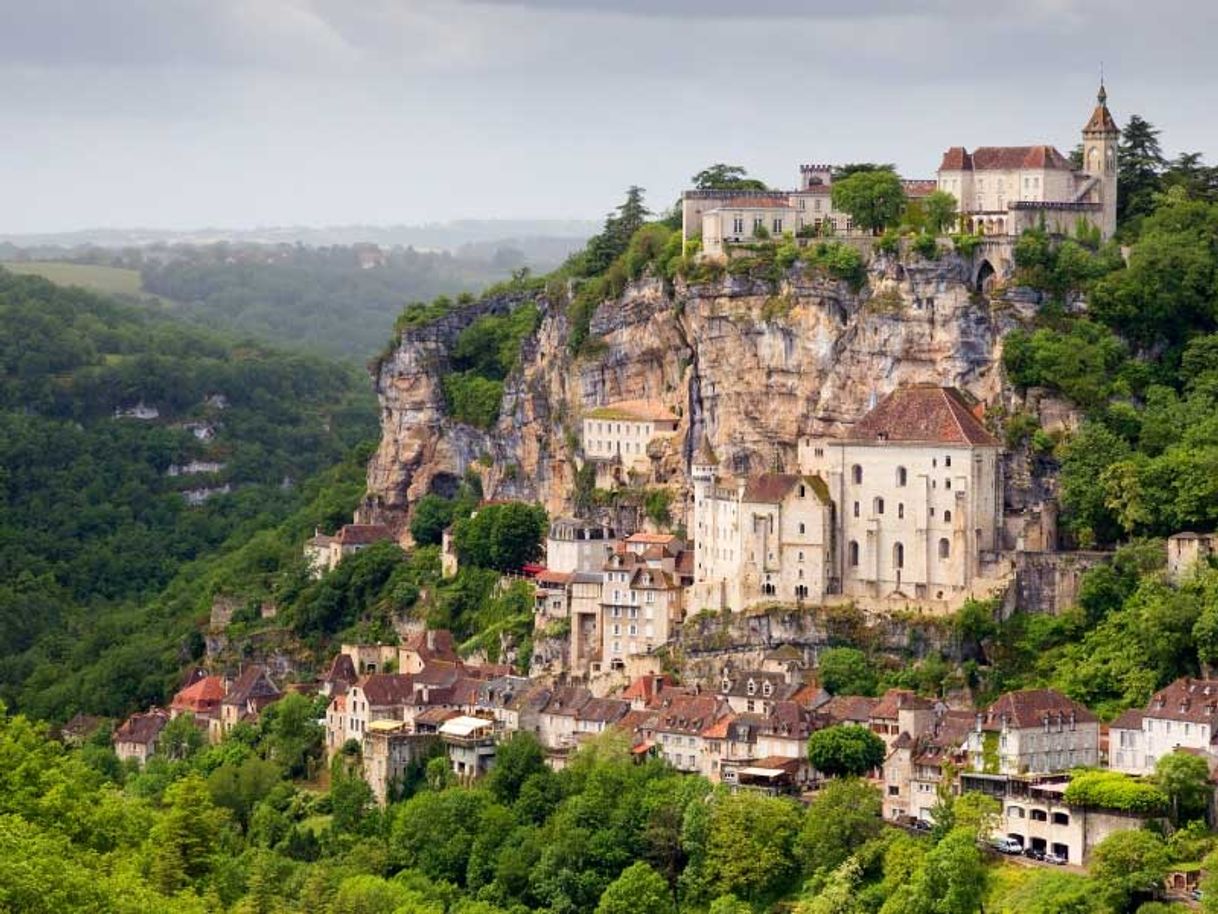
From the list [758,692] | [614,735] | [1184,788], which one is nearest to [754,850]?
[758,692]

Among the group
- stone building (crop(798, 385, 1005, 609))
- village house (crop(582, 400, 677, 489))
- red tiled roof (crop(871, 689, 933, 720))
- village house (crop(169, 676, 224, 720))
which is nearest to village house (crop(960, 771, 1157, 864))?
red tiled roof (crop(871, 689, 933, 720))

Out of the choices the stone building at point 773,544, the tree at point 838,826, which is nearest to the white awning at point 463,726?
the stone building at point 773,544

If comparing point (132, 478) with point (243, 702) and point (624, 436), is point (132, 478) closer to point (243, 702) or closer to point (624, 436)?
point (243, 702)

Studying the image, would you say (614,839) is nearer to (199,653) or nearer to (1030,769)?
(1030,769)

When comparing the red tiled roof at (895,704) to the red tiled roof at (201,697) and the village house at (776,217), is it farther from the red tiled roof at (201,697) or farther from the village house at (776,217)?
the red tiled roof at (201,697)

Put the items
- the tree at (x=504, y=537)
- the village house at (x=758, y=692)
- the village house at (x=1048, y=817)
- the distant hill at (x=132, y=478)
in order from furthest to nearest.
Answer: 1. the distant hill at (x=132, y=478)
2. the tree at (x=504, y=537)
3. the village house at (x=758, y=692)
4. the village house at (x=1048, y=817)

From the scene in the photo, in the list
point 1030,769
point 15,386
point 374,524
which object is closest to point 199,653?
point 374,524
